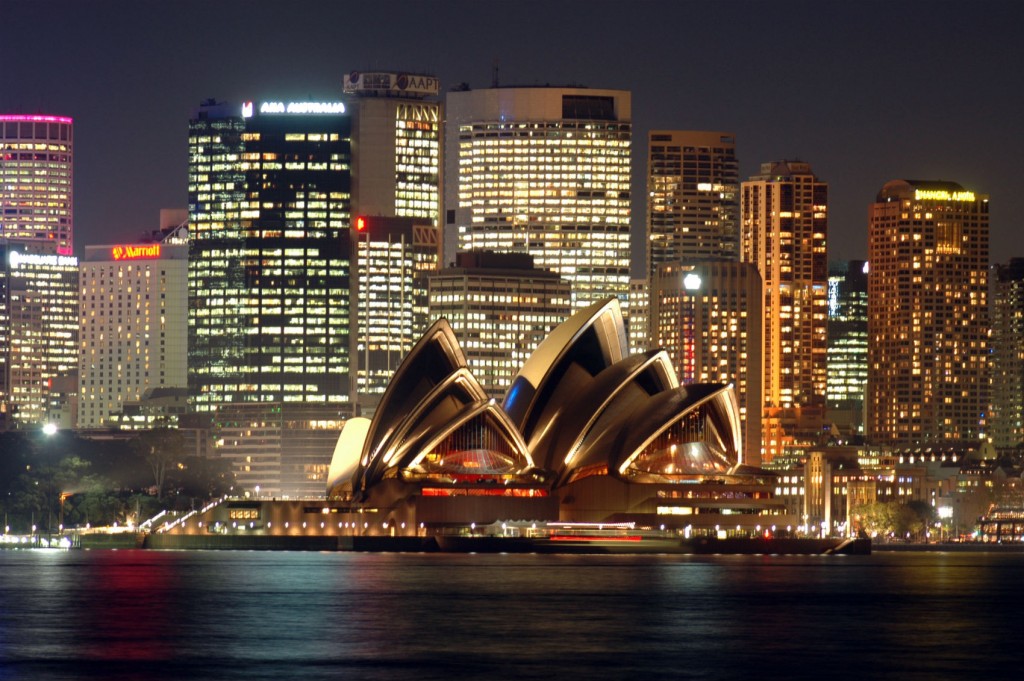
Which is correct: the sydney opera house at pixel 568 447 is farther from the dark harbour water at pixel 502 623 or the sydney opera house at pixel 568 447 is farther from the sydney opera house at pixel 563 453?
the dark harbour water at pixel 502 623

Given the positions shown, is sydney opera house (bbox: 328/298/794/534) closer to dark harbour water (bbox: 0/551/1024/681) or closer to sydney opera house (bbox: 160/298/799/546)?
sydney opera house (bbox: 160/298/799/546)

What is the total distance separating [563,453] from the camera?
7421 inches

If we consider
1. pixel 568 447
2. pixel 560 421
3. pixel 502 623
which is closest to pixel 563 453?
pixel 568 447

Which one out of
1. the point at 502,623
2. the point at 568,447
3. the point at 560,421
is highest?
the point at 560,421

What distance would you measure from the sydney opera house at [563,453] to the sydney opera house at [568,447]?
4.5 inches

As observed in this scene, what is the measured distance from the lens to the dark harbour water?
77375mm

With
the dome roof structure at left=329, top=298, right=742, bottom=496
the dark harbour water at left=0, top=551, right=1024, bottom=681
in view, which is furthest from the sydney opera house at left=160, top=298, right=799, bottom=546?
the dark harbour water at left=0, top=551, right=1024, bottom=681

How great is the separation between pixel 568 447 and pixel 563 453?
82 centimetres

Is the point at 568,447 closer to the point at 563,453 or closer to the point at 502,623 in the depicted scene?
the point at 563,453

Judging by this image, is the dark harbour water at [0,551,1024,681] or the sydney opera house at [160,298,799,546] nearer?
the dark harbour water at [0,551,1024,681]

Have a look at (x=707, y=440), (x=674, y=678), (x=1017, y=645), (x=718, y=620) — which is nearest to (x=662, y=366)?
(x=707, y=440)

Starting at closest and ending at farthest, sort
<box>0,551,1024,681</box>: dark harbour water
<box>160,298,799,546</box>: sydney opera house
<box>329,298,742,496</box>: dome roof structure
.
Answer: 1. <box>0,551,1024,681</box>: dark harbour water
2. <box>329,298,742,496</box>: dome roof structure
3. <box>160,298,799,546</box>: sydney opera house

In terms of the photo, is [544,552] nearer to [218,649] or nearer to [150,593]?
[150,593]

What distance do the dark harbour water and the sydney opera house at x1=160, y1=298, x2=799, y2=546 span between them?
3262cm
